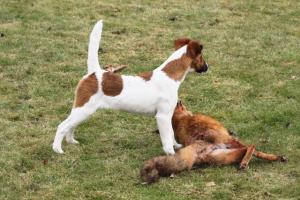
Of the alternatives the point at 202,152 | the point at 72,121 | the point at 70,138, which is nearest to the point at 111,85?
the point at 72,121

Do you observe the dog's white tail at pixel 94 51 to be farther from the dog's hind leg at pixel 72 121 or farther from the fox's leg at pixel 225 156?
the fox's leg at pixel 225 156

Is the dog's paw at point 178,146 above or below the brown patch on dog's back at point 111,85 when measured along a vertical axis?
below

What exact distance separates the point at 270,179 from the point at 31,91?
437 centimetres

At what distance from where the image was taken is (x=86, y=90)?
728 cm

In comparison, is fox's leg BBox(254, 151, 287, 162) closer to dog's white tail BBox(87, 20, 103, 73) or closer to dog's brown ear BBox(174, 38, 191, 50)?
dog's brown ear BBox(174, 38, 191, 50)

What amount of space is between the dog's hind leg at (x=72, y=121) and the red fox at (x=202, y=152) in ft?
3.26

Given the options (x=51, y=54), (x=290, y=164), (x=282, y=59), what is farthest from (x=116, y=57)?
(x=290, y=164)

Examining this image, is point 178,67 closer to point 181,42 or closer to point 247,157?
point 181,42

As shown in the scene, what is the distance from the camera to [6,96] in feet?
31.5

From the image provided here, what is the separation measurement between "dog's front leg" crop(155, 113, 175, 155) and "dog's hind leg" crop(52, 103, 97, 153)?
2.45ft

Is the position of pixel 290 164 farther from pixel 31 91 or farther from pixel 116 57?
pixel 116 57

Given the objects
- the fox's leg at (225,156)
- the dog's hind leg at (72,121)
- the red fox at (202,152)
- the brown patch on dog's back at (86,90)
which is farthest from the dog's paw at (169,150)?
the brown patch on dog's back at (86,90)

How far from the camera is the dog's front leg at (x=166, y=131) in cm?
732

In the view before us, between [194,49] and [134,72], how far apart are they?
11.1 ft
